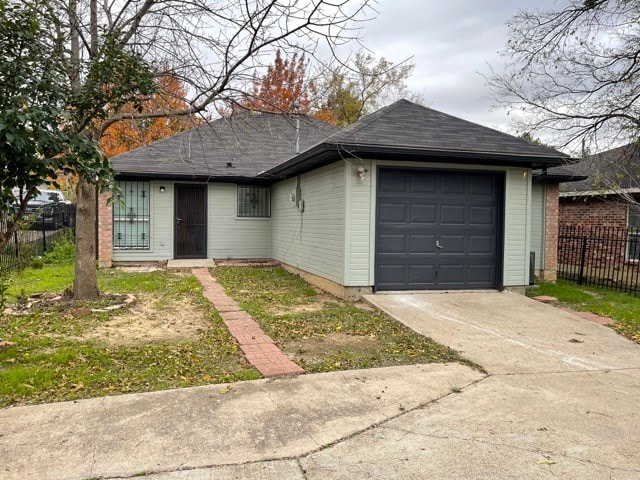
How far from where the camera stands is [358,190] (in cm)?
845

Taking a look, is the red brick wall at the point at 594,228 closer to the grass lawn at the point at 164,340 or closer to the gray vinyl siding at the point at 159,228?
the grass lawn at the point at 164,340

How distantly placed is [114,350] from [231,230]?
8947mm

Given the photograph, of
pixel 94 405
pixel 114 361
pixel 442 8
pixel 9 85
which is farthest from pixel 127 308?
pixel 442 8

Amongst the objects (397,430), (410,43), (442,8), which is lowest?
(397,430)

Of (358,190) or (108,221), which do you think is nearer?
(358,190)

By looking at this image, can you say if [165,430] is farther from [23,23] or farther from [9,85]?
[23,23]

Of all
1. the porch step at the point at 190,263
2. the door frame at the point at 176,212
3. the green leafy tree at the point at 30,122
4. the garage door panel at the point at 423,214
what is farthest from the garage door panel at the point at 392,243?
the door frame at the point at 176,212

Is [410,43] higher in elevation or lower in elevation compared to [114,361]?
higher

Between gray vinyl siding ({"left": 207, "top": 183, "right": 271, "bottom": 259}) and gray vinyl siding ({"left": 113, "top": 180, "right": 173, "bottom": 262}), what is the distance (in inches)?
41.9

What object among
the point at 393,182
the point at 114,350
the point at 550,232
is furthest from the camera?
the point at 550,232

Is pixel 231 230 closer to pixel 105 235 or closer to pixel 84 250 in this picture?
pixel 105 235

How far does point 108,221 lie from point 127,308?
6.07 metres

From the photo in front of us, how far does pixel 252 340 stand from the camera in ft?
19.3

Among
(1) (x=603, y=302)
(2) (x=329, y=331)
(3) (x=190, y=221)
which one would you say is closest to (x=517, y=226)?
(1) (x=603, y=302)
